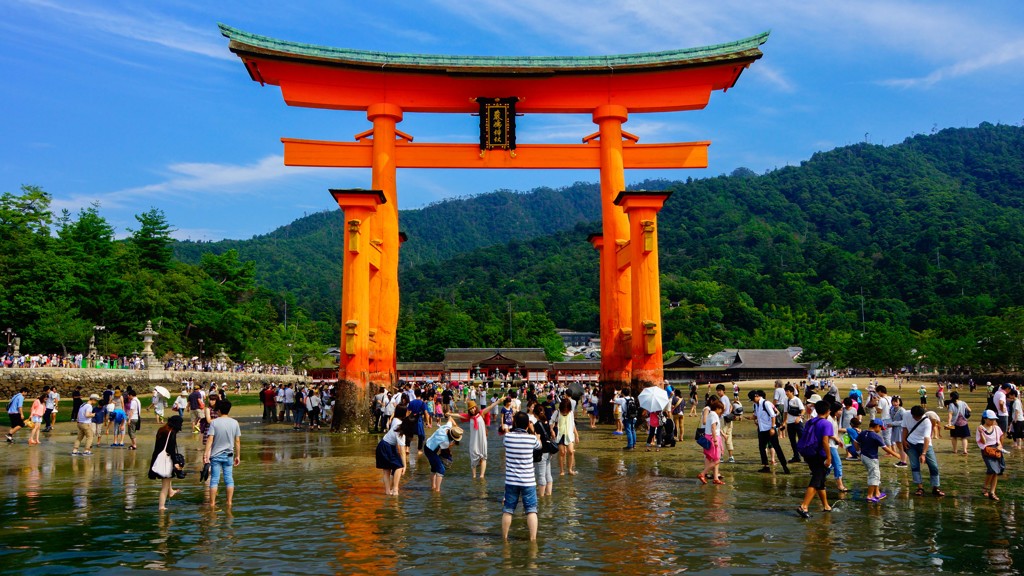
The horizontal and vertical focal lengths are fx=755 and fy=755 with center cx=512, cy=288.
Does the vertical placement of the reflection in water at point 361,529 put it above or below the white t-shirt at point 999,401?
below

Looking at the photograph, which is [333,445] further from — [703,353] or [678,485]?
[703,353]

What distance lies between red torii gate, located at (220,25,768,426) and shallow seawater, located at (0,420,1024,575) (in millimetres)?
8339

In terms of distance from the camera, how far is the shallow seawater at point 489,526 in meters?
7.46

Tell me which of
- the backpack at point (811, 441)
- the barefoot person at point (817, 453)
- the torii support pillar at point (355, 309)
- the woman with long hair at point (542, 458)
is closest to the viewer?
the barefoot person at point (817, 453)

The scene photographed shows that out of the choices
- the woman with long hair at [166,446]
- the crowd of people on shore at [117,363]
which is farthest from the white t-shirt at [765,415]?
the crowd of people on shore at [117,363]

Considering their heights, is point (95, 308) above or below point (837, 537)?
above

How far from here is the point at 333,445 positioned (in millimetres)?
Answer: 19172

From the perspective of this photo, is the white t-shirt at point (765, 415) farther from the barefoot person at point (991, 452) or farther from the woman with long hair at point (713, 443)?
the barefoot person at point (991, 452)

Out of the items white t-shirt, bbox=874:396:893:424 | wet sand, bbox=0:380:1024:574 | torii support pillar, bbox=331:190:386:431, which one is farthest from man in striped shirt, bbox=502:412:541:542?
torii support pillar, bbox=331:190:386:431

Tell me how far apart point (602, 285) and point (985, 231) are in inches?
5231

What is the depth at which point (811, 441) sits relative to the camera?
9.85 metres

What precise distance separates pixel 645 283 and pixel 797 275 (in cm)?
12131

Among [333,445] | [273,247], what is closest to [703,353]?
[333,445]

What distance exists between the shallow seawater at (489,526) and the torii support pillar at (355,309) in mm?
6706
